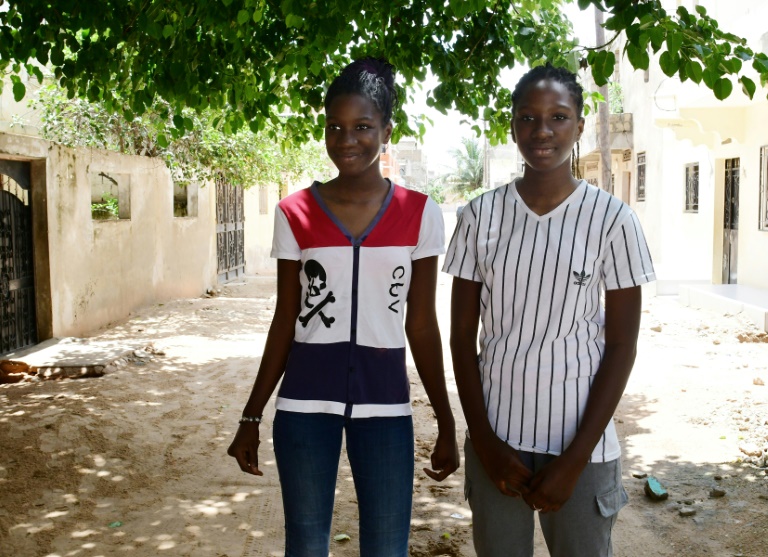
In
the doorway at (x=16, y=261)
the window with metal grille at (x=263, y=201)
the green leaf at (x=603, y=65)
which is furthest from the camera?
the window with metal grille at (x=263, y=201)

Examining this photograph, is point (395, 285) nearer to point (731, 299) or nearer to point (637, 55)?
point (637, 55)

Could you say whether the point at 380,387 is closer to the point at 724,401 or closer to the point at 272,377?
the point at 272,377

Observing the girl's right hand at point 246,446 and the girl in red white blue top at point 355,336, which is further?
the girl's right hand at point 246,446

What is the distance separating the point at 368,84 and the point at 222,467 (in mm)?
3355

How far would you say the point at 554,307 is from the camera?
196 cm

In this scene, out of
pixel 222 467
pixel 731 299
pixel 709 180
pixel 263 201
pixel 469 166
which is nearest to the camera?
pixel 222 467

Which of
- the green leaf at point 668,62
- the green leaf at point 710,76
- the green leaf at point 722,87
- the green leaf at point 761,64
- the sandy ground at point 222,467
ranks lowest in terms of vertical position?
the sandy ground at point 222,467

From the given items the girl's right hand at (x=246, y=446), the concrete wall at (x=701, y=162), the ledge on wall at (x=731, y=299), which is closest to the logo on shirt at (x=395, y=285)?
the girl's right hand at (x=246, y=446)

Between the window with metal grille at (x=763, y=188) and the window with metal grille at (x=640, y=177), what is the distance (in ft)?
25.4

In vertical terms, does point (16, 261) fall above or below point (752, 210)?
below

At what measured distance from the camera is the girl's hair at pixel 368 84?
7.08ft

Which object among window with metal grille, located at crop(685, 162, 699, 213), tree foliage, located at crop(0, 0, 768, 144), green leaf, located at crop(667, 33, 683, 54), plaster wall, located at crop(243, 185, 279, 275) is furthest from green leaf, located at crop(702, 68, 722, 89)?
plaster wall, located at crop(243, 185, 279, 275)

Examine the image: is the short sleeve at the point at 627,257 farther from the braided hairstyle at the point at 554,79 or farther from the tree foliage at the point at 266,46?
the tree foliage at the point at 266,46

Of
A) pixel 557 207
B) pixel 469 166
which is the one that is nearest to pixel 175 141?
pixel 557 207
